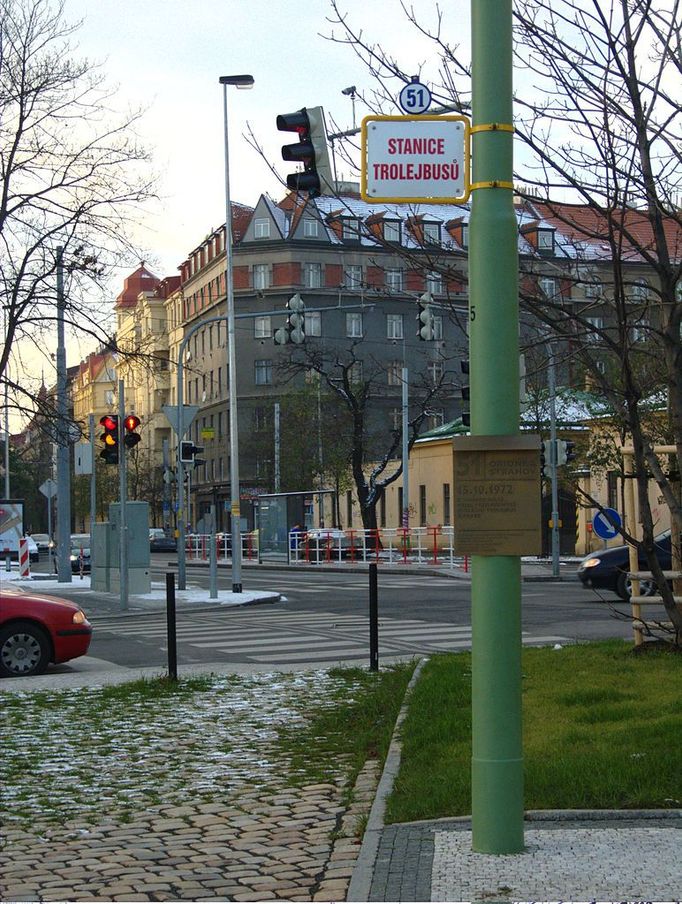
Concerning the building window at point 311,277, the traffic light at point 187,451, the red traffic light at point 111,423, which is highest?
the building window at point 311,277

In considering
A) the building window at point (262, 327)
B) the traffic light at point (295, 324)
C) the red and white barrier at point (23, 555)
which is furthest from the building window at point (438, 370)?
the building window at point (262, 327)

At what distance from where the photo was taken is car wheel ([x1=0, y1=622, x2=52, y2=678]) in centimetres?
1519

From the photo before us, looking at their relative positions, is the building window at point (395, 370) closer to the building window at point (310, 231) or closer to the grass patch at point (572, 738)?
the grass patch at point (572, 738)

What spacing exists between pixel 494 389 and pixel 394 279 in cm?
696

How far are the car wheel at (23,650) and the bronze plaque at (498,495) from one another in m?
10.4

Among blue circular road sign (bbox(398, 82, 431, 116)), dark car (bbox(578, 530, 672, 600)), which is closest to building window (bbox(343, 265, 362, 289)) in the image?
blue circular road sign (bbox(398, 82, 431, 116))

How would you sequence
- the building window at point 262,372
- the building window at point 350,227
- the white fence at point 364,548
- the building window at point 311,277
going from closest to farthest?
1. the building window at point 350,227
2. the white fence at point 364,548
3. the building window at point 311,277
4. the building window at point 262,372

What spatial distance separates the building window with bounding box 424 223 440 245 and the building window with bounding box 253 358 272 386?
77.1m

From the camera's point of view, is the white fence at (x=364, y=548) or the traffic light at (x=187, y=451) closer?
the traffic light at (x=187, y=451)

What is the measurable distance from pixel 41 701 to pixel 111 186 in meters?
18.7

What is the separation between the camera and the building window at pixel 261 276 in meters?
85.3

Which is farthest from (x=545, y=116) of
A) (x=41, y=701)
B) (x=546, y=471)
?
(x=546, y=471)

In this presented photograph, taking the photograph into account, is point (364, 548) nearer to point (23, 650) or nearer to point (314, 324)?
point (314, 324)

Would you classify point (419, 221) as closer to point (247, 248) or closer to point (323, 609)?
point (323, 609)
